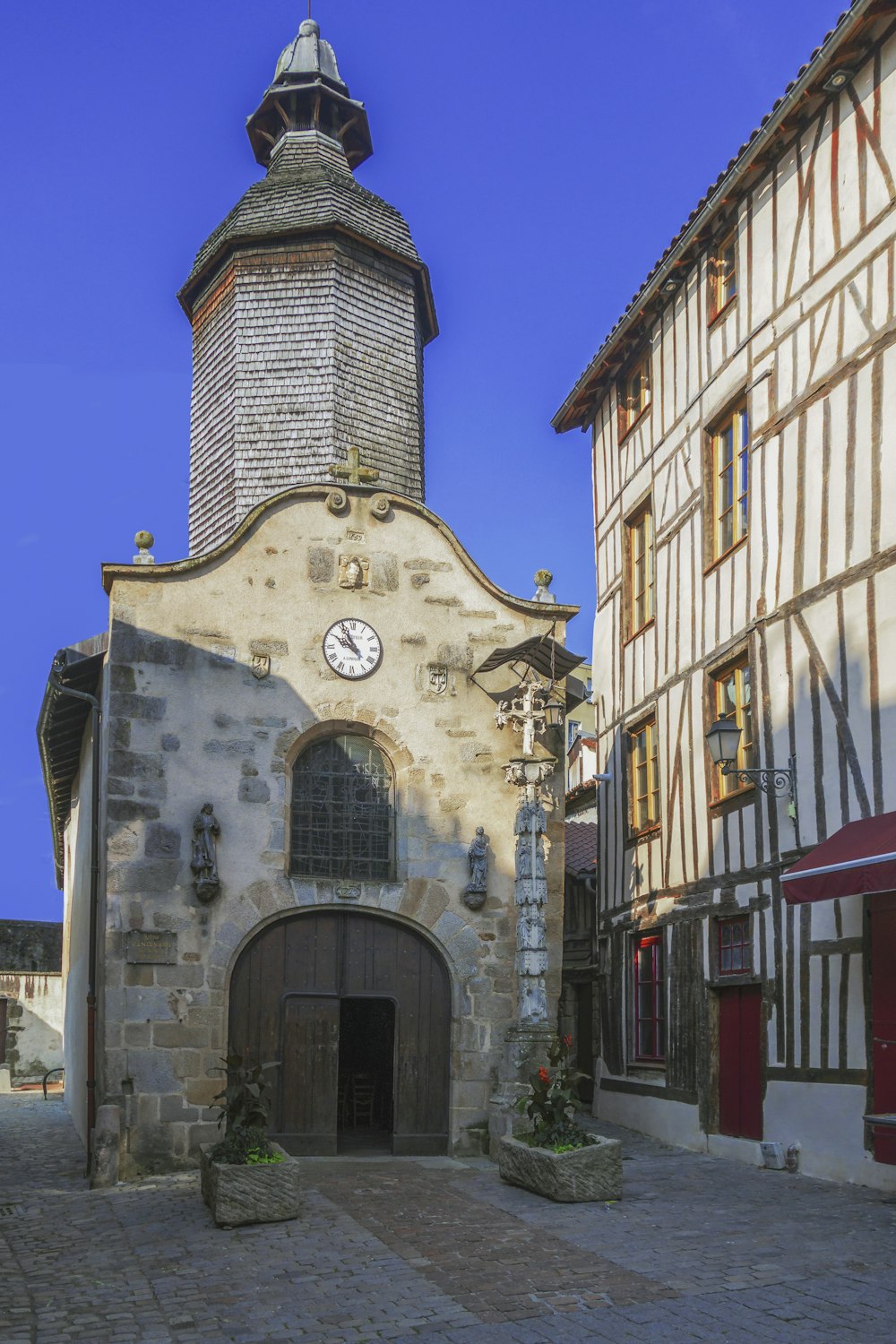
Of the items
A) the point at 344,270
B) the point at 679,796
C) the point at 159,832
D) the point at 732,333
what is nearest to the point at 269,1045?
the point at 159,832

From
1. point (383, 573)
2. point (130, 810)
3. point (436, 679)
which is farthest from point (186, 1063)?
point (383, 573)

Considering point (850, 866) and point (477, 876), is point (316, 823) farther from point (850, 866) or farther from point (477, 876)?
point (850, 866)

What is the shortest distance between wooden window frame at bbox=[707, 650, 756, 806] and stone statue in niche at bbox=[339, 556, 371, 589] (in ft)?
10.3

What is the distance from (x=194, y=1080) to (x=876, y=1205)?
15.6 ft

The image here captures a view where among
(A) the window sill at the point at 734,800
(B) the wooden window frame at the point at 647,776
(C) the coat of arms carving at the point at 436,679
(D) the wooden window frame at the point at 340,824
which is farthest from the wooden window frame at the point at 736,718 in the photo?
(D) the wooden window frame at the point at 340,824

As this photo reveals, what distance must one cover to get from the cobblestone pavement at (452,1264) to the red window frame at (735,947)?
1.87m

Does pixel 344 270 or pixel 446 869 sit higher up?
pixel 344 270

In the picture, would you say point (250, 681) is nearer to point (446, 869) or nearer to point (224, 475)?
point (446, 869)

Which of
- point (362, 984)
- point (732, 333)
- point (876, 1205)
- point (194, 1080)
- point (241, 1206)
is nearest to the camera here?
point (241, 1206)

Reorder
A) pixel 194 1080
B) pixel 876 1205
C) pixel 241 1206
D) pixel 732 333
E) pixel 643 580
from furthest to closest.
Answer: pixel 643 580
pixel 732 333
pixel 194 1080
pixel 876 1205
pixel 241 1206

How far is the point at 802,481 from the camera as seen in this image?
10.4 meters

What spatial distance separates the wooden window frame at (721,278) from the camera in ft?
39.4

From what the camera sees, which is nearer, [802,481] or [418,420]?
[802,481]

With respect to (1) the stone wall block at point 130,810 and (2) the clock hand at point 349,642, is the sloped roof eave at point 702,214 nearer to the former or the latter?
(2) the clock hand at point 349,642
